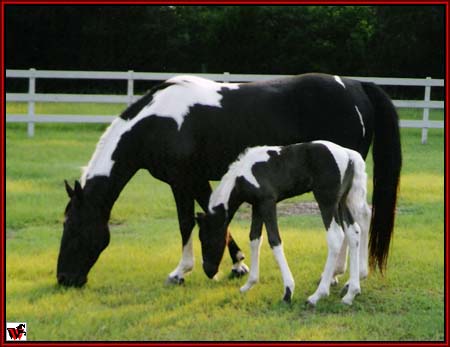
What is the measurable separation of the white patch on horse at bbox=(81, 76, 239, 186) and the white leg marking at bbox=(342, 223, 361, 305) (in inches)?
61.3

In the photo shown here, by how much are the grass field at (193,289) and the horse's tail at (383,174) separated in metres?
0.34

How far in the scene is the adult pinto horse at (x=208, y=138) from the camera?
615cm

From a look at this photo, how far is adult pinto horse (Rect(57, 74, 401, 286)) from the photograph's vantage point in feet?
20.2

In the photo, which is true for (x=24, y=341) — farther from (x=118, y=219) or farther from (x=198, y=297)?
(x=118, y=219)

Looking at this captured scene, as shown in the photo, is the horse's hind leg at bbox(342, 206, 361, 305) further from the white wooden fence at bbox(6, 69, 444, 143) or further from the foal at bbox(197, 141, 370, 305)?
the white wooden fence at bbox(6, 69, 444, 143)

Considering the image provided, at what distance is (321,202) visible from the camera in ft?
18.5

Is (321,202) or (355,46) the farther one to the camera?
(355,46)

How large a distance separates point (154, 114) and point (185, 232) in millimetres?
1040

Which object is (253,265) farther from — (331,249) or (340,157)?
(340,157)

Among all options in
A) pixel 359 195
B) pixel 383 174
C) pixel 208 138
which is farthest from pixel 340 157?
pixel 208 138

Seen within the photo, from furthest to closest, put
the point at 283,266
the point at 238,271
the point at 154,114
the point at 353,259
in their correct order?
the point at 238,271
the point at 154,114
the point at 353,259
the point at 283,266

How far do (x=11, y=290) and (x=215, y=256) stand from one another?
1733mm

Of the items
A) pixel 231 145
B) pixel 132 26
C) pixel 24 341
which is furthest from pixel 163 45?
pixel 24 341

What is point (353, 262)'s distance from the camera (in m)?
5.72
